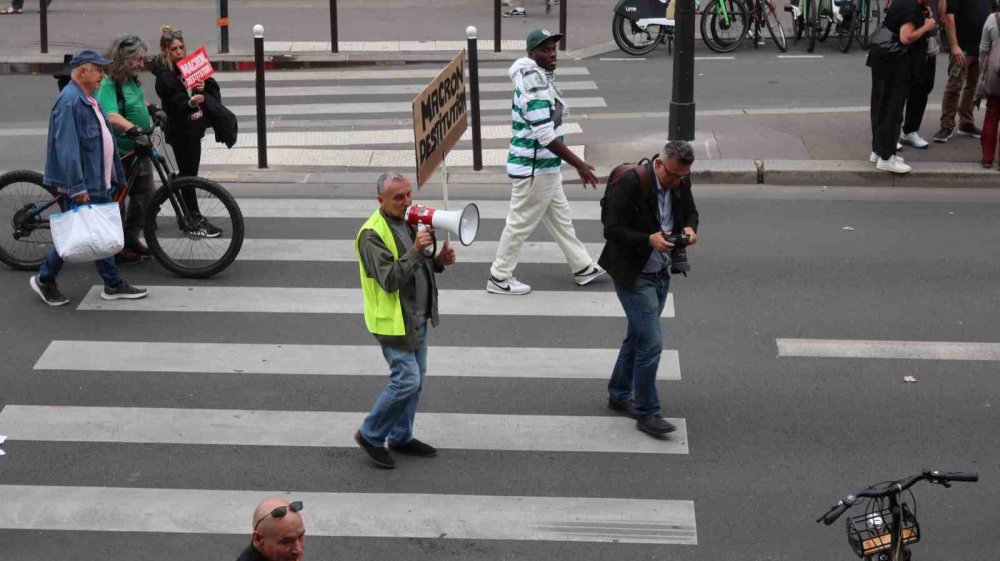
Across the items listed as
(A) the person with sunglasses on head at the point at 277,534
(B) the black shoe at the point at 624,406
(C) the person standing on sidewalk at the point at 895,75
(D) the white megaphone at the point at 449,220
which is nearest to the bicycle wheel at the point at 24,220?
(D) the white megaphone at the point at 449,220

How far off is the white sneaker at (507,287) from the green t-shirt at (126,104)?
293 cm

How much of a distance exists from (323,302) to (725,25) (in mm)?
12246

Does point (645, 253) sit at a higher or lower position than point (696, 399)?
higher

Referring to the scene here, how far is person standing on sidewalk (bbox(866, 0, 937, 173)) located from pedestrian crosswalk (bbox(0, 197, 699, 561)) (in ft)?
13.3

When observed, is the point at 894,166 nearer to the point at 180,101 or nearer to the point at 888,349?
the point at 888,349

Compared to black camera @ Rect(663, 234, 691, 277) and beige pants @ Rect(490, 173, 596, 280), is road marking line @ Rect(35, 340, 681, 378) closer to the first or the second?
black camera @ Rect(663, 234, 691, 277)

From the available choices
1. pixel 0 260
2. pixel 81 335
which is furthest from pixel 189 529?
pixel 0 260

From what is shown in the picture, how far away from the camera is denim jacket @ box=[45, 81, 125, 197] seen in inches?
351

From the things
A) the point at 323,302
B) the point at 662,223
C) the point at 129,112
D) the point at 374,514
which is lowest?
the point at 374,514

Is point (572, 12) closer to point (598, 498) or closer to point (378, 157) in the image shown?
point (378, 157)

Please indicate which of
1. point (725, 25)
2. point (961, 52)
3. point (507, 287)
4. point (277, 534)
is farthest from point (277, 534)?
point (725, 25)

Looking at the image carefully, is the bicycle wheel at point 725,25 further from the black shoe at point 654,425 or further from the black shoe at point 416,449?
the black shoe at point 416,449

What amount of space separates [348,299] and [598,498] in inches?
137

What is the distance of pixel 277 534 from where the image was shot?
13.8 ft
